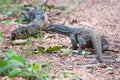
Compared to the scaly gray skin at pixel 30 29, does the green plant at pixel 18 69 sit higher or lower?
lower

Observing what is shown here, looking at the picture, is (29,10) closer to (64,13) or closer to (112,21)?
(64,13)

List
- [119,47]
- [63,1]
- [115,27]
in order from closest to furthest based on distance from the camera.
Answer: [119,47], [115,27], [63,1]

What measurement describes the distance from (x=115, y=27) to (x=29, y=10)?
2262mm

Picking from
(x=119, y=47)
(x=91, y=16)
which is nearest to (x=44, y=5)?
(x=91, y=16)

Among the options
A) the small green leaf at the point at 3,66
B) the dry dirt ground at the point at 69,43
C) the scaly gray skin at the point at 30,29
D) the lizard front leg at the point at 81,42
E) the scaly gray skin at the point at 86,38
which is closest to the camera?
the small green leaf at the point at 3,66

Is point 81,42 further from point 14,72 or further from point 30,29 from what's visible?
point 14,72

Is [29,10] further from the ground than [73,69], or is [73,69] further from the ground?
[29,10]

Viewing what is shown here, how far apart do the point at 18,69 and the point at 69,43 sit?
2401 mm

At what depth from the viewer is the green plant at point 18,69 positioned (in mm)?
4535

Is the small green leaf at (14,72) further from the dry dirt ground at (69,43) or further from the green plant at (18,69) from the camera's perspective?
the dry dirt ground at (69,43)

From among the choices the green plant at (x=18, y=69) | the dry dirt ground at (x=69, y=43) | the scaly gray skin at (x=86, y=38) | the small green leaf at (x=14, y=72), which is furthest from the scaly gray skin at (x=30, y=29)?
the small green leaf at (x=14, y=72)

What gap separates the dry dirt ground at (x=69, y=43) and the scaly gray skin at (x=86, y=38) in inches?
5.8

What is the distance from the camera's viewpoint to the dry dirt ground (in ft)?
16.3

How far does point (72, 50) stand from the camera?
6238mm
